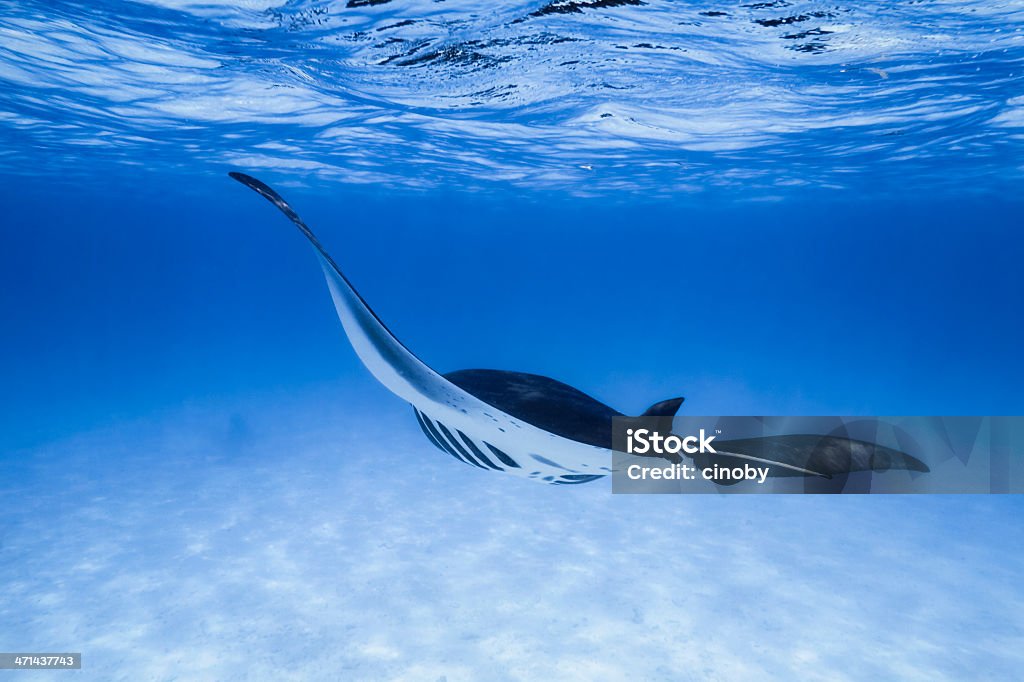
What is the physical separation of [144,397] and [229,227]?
40.7 m

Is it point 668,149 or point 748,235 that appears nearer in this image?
point 668,149

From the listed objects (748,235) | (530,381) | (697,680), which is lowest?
(697,680)

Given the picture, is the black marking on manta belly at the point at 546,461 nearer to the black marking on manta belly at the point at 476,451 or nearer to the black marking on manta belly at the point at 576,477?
the black marking on manta belly at the point at 576,477

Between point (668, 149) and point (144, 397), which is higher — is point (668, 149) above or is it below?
above

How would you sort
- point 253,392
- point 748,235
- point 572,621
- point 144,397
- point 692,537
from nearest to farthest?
point 572,621 < point 692,537 < point 144,397 < point 253,392 < point 748,235

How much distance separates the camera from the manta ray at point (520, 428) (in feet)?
9.82

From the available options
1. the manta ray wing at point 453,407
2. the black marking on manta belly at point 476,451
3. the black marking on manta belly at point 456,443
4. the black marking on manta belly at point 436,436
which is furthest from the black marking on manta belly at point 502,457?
the black marking on manta belly at point 436,436

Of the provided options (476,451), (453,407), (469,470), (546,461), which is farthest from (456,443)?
(469,470)

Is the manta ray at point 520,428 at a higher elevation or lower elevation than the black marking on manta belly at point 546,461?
higher

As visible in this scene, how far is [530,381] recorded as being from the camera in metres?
5.05

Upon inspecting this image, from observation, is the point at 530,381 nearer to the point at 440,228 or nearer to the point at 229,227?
A: the point at 440,228

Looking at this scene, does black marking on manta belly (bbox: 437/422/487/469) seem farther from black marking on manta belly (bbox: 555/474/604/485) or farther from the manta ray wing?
black marking on manta belly (bbox: 555/474/604/485)

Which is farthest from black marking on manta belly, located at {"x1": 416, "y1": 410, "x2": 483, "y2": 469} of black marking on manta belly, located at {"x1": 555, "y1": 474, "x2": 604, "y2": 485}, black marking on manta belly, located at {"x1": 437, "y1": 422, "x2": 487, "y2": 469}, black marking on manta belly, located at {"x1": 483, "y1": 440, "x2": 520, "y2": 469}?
black marking on manta belly, located at {"x1": 555, "y1": 474, "x2": 604, "y2": 485}

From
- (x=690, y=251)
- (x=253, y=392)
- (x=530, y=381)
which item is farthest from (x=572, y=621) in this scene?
(x=690, y=251)
